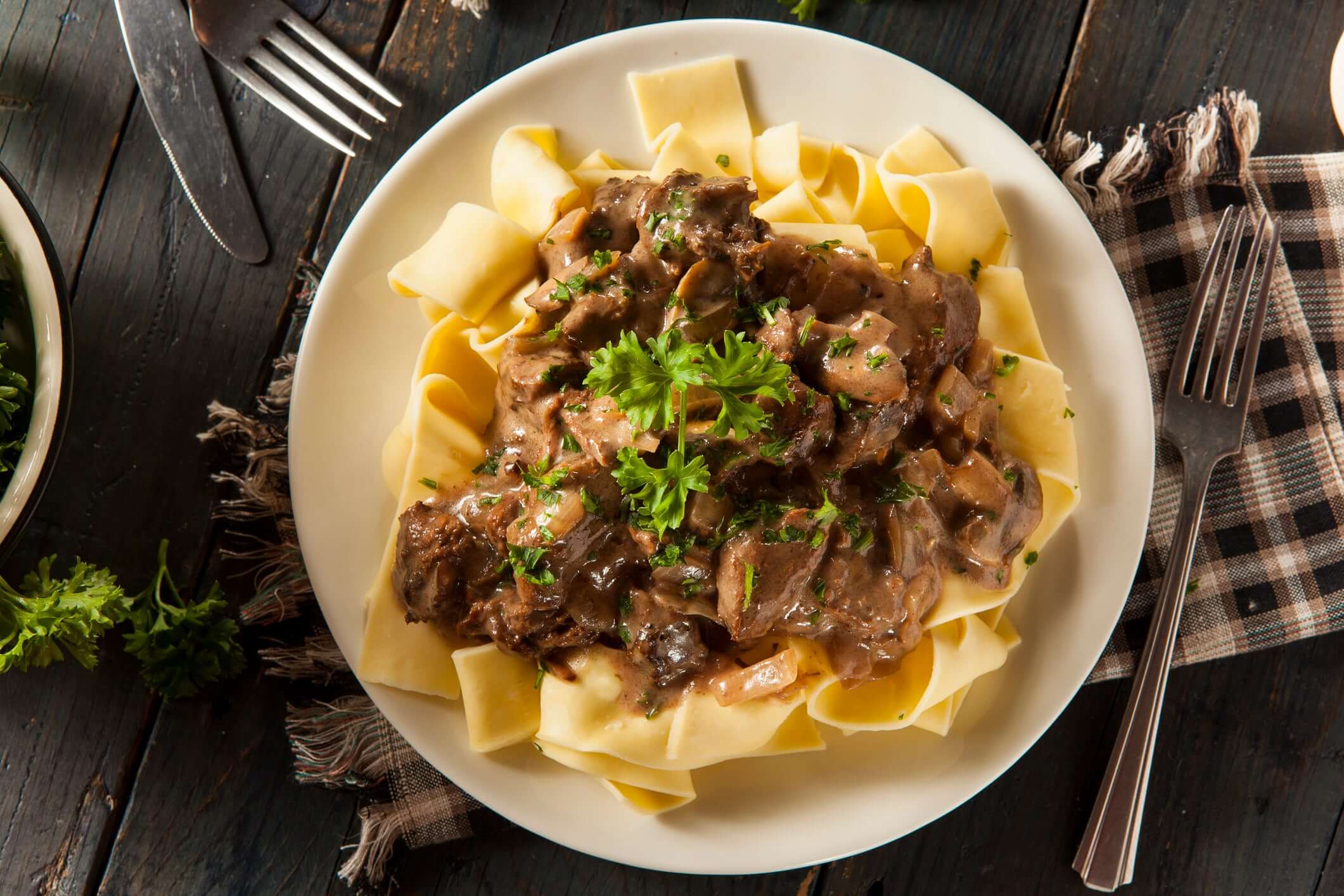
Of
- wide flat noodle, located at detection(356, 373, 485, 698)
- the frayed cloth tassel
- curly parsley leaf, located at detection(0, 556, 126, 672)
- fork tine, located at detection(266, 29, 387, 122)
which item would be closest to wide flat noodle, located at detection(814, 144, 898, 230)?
wide flat noodle, located at detection(356, 373, 485, 698)

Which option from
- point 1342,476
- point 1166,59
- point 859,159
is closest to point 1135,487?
point 1342,476

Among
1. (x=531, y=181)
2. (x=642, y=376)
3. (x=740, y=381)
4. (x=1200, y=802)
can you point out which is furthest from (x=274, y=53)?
(x=1200, y=802)

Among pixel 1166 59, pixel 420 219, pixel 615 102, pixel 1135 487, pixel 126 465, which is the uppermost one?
pixel 1166 59

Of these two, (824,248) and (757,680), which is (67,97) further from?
(757,680)

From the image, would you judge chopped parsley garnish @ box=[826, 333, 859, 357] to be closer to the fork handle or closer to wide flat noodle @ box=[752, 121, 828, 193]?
wide flat noodle @ box=[752, 121, 828, 193]

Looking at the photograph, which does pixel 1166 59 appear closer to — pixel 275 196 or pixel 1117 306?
pixel 1117 306

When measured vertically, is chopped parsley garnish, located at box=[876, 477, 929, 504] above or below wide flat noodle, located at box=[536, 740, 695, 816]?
above

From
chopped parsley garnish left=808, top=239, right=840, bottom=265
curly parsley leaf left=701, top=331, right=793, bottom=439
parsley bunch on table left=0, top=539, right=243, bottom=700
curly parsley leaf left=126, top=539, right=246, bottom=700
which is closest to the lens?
curly parsley leaf left=701, top=331, right=793, bottom=439
